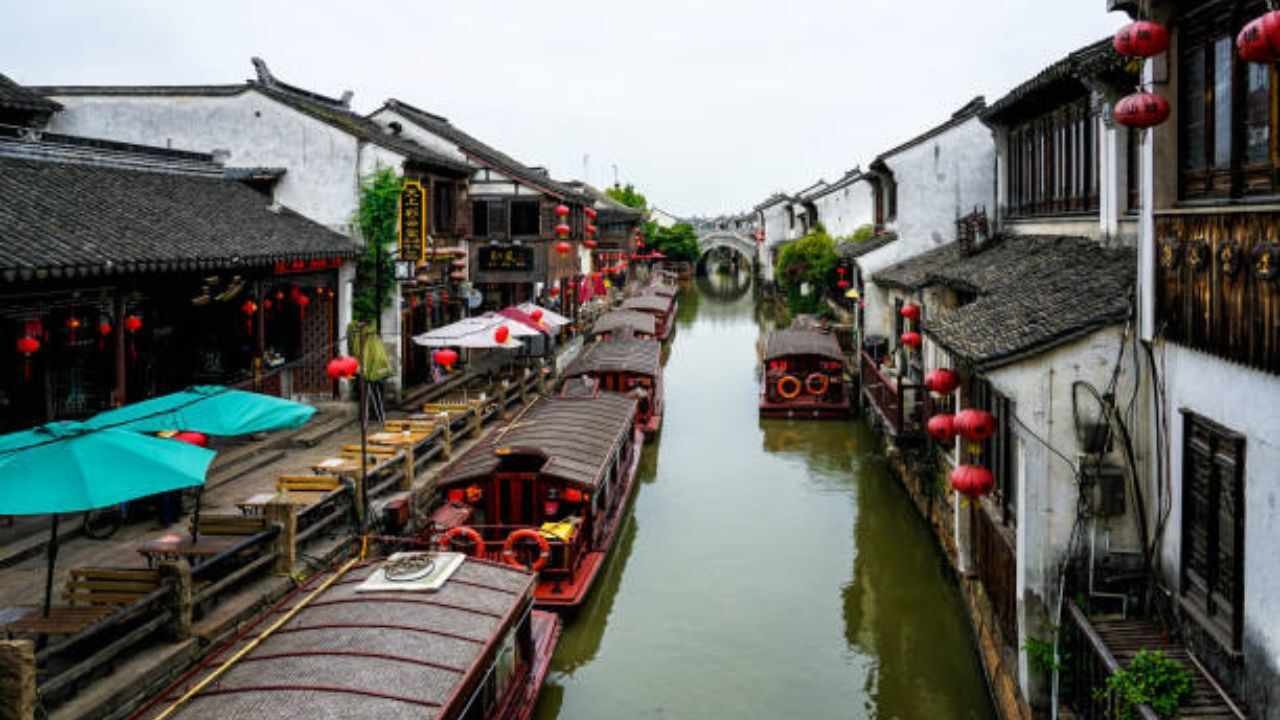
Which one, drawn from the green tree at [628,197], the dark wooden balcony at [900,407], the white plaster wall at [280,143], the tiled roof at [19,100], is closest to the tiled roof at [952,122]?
the dark wooden balcony at [900,407]

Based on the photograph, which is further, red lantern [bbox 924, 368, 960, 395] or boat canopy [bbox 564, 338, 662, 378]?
boat canopy [bbox 564, 338, 662, 378]

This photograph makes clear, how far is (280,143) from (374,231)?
9.37ft

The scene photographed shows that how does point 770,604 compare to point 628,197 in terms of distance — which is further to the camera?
point 628,197

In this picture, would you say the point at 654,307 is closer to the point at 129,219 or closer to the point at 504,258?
the point at 504,258

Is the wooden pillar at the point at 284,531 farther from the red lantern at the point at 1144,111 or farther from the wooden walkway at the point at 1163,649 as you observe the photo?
the red lantern at the point at 1144,111

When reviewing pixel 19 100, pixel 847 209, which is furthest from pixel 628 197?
pixel 19 100

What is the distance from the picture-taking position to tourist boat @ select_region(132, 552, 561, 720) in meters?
6.73

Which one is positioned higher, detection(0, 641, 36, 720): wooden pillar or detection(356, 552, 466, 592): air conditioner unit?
detection(356, 552, 466, 592): air conditioner unit

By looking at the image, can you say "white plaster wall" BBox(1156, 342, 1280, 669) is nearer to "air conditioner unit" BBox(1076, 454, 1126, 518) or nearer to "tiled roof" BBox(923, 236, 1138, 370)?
"air conditioner unit" BBox(1076, 454, 1126, 518)

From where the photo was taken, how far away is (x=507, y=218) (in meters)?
29.8

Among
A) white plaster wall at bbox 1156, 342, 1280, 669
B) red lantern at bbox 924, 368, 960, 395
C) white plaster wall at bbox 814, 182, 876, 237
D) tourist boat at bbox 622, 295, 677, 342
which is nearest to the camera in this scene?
white plaster wall at bbox 1156, 342, 1280, 669

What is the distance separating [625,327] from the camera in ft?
108

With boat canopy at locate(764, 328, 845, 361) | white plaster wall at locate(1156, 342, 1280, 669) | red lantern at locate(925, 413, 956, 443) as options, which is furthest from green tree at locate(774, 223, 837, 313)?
white plaster wall at locate(1156, 342, 1280, 669)

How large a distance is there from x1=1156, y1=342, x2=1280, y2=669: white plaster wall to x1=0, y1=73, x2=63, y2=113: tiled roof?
1952cm
